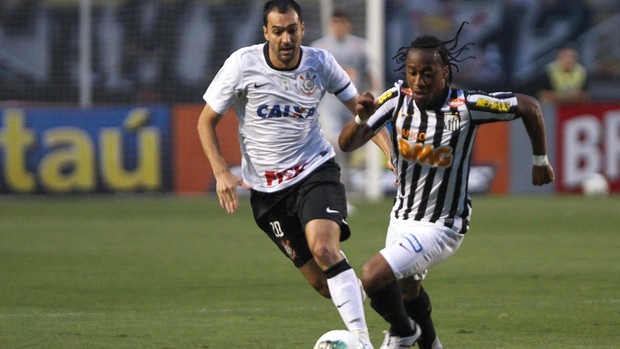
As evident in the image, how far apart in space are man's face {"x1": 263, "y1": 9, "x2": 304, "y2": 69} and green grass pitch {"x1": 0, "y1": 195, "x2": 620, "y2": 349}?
5.42 ft

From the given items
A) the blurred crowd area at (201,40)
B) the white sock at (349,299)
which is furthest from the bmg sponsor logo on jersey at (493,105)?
the blurred crowd area at (201,40)

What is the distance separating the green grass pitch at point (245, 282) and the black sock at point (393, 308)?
0.54 m

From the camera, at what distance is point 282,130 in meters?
Result: 7.59

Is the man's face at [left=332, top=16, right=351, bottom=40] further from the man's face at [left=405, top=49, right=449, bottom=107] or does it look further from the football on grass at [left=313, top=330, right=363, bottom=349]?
the football on grass at [left=313, top=330, right=363, bottom=349]

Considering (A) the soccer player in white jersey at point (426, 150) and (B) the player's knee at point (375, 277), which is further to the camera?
(A) the soccer player in white jersey at point (426, 150)

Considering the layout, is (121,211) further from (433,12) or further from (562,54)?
(433,12)

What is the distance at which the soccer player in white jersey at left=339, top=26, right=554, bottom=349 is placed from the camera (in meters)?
6.75

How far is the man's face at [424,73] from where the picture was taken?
22.0 feet

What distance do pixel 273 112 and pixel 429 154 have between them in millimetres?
1087

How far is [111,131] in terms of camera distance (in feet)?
64.3

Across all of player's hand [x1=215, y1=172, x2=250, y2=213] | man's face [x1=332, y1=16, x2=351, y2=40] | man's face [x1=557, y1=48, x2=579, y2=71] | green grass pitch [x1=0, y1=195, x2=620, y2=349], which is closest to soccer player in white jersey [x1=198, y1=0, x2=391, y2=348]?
player's hand [x1=215, y1=172, x2=250, y2=213]

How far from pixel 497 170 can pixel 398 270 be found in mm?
13645

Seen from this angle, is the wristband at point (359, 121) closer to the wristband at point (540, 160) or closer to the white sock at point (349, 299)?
the white sock at point (349, 299)

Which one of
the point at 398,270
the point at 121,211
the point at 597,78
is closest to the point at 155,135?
the point at 121,211
